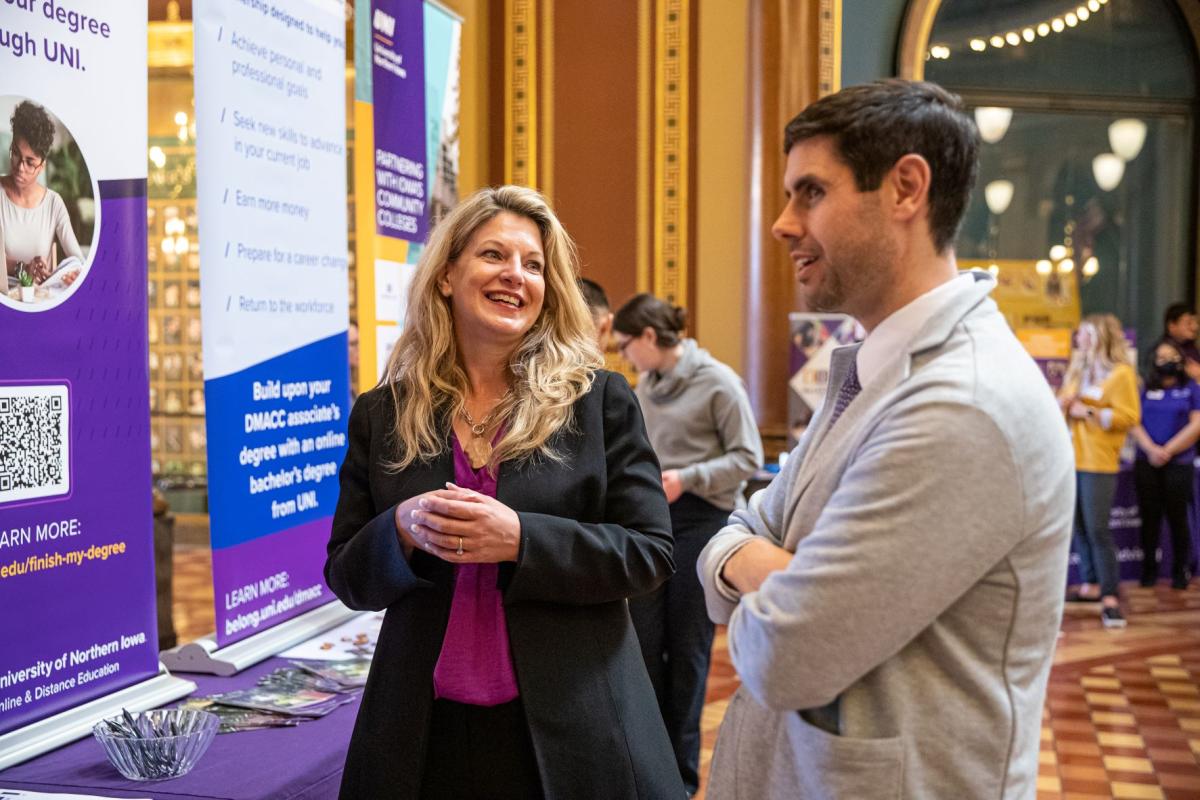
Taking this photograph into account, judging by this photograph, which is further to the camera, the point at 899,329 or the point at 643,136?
the point at 643,136

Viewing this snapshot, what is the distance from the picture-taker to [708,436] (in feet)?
13.7

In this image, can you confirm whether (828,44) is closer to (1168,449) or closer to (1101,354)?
(1101,354)

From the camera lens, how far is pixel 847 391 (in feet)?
4.50

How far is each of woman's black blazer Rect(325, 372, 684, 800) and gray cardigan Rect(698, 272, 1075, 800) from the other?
596 mm

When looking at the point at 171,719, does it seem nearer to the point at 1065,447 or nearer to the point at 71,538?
the point at 71,538

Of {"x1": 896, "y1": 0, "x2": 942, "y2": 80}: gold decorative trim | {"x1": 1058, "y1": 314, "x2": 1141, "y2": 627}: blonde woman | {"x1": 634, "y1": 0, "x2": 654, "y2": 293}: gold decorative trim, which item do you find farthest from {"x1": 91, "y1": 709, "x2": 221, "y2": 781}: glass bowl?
{"x1": 896, "y1": 0, "x2": 942, "y2": 80}: gold decorative trim

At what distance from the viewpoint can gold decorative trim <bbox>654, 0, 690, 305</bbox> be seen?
7789mm

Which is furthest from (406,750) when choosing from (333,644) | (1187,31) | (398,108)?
(1187,31)

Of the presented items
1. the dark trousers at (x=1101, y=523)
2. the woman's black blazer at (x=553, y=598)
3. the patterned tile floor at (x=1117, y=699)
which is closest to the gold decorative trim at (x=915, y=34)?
the dark trousers at (x=1101, y=523)

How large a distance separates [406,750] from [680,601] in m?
2.16

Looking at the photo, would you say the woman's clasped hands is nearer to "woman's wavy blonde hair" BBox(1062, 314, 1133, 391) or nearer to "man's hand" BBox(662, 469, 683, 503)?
"man's hand" BBox(662, 469, 683, 503)

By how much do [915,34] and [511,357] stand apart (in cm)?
708

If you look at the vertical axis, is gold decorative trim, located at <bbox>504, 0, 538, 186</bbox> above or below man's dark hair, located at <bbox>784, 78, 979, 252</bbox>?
above

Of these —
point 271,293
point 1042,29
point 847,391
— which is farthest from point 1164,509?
point 847,391
